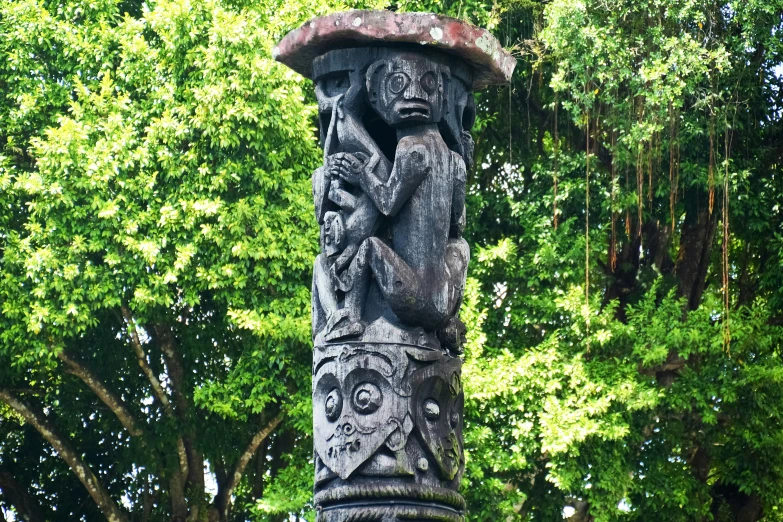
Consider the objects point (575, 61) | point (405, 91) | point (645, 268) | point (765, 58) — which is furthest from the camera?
point (645, 268)

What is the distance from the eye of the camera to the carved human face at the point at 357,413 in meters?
6.71

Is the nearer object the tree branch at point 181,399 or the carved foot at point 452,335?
the carved foot at point 452,335

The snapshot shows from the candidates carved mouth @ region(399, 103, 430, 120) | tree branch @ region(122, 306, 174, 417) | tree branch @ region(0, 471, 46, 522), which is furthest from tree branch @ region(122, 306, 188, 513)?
carved mouth @ region(399, 103, 430, 120)

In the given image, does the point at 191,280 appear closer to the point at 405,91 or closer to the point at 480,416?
the point at 480,416

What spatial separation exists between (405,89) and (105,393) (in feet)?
33.3

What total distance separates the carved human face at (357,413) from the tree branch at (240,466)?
8671mm

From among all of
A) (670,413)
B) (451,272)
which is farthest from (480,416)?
(451,272)

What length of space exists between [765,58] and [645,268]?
349 centimetres

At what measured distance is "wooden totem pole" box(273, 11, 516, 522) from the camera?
6754 mm

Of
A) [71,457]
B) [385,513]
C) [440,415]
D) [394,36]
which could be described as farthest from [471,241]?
[385,513]

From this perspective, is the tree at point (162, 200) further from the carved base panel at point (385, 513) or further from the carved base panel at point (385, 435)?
the carved base panel at point (385, 513)

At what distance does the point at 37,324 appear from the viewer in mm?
14250

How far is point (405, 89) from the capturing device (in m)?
7.17

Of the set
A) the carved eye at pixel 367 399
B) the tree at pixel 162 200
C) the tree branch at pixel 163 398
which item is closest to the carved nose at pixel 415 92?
the carved eye at pixel 367 399
